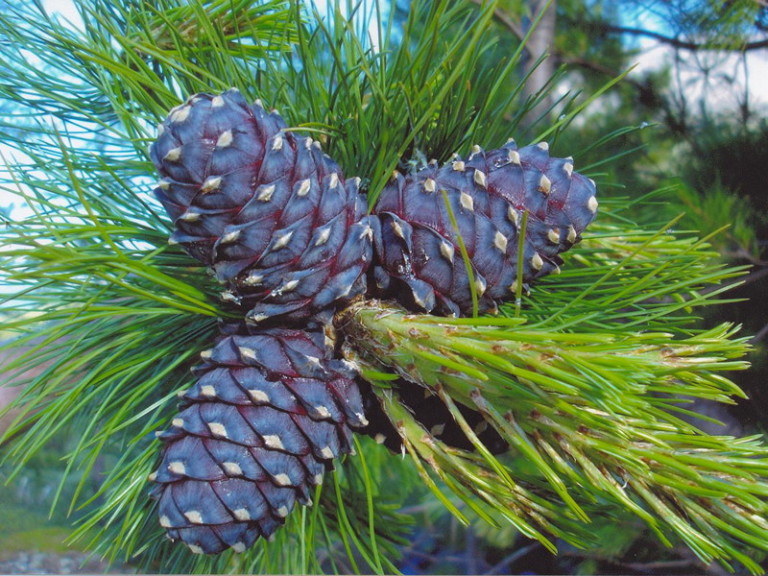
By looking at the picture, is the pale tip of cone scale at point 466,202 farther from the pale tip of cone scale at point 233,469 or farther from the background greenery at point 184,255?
the pale tip of cone scale at point 233,469

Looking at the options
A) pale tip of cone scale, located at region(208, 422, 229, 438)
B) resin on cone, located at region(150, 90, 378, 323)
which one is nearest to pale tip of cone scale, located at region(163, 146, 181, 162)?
resin on cone, located at region(150, 90, 378, 323)

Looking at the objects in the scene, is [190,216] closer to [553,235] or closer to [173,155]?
[173,155]

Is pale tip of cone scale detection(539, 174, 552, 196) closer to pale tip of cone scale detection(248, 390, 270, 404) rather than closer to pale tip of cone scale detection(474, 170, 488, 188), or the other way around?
pale tip of cone scale detection(474, 170, 488, 188)

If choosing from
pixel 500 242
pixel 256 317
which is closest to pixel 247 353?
pixel 256 317

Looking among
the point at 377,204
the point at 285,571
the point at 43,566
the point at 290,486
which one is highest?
the point at 377,204

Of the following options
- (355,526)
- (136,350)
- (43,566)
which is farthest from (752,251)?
(43,566)

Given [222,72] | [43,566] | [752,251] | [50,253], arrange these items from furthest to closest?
[43,566], [752,251], [222,72], [50,253]

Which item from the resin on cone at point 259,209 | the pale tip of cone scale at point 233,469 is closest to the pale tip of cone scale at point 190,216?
the resin on cone at point 259,209

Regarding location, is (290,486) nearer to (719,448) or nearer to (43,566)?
(719,448)
